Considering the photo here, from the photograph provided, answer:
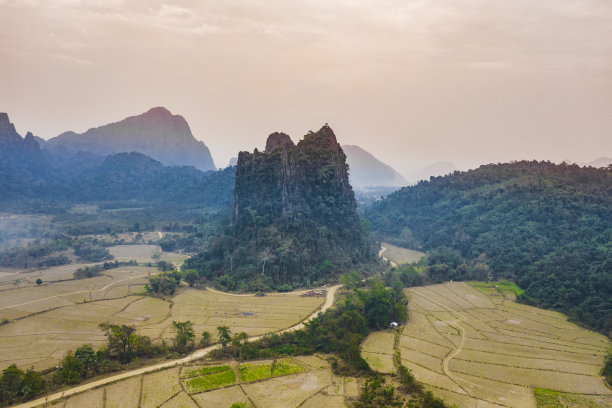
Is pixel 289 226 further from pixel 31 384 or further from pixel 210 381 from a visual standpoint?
pixel 31 384

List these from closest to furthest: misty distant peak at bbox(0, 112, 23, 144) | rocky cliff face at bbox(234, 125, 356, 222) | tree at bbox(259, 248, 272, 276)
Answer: tree at bbox(259, 248, 272, 276) < rocky cliff face at bbox(234, 125, 356, 222) < misty distant peak at bbox(0, 112, 23, 144)

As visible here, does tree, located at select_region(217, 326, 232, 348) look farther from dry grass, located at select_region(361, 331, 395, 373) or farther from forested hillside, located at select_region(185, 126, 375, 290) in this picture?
forested hillside, located at select_region(185, 126, 375, 290)

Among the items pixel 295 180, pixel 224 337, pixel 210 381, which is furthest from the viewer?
pixel 295 180

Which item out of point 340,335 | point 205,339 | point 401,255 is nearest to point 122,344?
point 205,339

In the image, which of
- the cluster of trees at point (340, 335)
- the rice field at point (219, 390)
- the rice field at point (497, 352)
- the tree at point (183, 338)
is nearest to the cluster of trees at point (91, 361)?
the tree at point (183, 338)

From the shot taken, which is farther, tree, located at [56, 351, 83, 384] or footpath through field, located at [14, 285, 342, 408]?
tree, located at [56, 351, 83, 384]

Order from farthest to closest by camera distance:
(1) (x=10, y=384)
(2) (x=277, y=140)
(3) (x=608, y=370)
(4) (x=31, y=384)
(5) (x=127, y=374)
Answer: (2) (x=277, y=140) → (3) (x=608, y=370) → (5) (x=127, y=374) → (4) (x=31, y=384) → (1) (x=10, y=384)

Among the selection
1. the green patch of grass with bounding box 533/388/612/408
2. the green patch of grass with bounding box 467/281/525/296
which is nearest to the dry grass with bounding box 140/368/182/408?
the green patch of grass with bounding box 533/388/612/408
